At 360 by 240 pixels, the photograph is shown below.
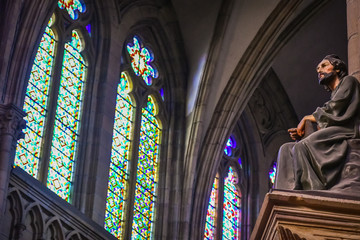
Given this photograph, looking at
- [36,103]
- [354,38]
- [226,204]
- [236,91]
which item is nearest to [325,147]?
[354,38]

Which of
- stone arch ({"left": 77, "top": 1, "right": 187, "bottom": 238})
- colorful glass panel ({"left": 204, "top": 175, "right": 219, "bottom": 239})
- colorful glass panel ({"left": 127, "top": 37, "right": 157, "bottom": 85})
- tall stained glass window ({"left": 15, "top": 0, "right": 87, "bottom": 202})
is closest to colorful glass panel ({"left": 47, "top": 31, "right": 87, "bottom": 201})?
tall stained glass window ({"left": 15, "top": 0, "right": 87, "bottom": 202})

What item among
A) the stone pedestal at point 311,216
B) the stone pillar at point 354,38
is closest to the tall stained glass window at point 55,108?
the stone pillar at point 354,38

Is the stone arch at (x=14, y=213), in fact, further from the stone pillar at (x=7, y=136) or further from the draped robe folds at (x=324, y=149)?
the draped robe folds at (x=324, y=149)

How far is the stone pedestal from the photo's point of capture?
541cm

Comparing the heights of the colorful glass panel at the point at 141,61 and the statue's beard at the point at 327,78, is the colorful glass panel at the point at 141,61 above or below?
above

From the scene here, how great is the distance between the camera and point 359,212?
548 cm

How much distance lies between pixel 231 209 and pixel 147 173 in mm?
2620

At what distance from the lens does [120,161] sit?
16531 mm

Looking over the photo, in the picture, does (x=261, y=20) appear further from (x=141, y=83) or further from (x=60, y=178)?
(x=60, y=178)

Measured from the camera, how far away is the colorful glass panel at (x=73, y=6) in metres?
16.3

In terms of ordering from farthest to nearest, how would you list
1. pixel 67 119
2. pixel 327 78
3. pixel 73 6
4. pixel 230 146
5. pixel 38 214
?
pixel 230 146
pixel 73 6
pixel 67 119
pixel 38 214
pixel 327 78

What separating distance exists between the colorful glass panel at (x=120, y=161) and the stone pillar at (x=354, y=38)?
8.98m

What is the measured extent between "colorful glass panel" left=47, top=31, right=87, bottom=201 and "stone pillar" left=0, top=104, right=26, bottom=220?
146 cm

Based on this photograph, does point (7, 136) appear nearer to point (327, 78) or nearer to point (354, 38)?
point (354, 38)
